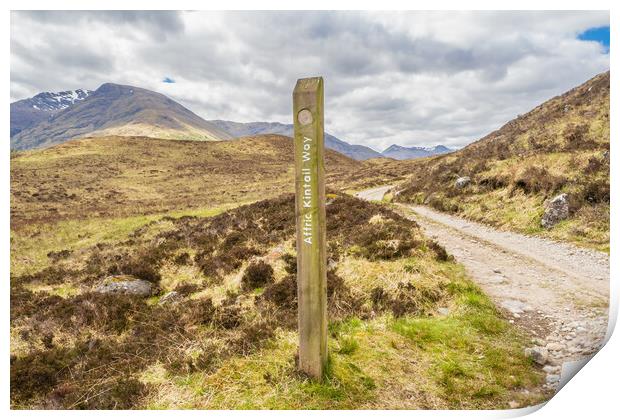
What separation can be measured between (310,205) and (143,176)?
6876cm

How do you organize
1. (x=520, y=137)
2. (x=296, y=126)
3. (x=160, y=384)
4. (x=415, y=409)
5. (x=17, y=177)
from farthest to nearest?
(x=17, y=177) → (x=520, y=137) → (x=160, y=384) → (x=415, y=409) → (x=296, y=126)

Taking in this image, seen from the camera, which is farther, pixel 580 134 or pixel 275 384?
pixel 580 134

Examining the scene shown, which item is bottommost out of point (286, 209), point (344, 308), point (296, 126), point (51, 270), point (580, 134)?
point (51, 270)

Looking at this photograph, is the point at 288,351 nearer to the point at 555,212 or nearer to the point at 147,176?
the point at 555,212

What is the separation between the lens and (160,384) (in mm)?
5555

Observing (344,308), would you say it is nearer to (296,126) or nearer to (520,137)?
(296,126)

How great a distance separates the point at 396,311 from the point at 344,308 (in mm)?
1119

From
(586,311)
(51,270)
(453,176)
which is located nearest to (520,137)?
(453,176)

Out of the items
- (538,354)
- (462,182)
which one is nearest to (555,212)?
(462,182)

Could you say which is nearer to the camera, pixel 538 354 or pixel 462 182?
pixel 538 354

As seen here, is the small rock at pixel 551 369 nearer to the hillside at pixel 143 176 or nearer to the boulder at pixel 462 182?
the boulder at pixel 462 182

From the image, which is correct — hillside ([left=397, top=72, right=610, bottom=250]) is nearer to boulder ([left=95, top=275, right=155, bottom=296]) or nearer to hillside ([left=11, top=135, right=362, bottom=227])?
boulder ([left=95, top=275, right=155, bottom=296])

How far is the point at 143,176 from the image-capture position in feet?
217

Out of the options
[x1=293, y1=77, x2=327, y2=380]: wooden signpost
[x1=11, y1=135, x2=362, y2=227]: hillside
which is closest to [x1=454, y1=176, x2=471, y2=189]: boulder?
[x1=293, y1=77, x2=327, y2=380]: wooden signpost
